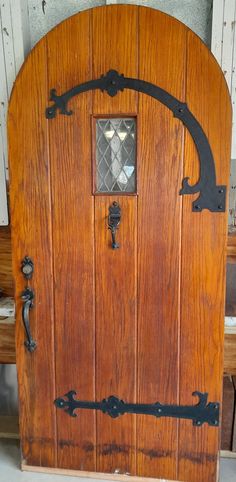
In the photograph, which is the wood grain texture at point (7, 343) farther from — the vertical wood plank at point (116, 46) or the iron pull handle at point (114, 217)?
the vertical wood plank at point (116, 46)

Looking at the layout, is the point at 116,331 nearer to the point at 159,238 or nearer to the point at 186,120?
the point at 159,238

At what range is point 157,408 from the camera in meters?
1.42

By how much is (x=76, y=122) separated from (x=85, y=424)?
1.18 meters

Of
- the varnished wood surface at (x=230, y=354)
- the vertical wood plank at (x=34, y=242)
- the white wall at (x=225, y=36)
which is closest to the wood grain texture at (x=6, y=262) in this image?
the vertical wood plank at (x=34, y=242)

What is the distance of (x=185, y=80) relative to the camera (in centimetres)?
124

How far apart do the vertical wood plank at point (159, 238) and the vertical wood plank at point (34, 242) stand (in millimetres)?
356

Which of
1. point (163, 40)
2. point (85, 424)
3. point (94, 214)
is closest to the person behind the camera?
point (163, 40)

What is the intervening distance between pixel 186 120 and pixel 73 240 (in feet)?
1.93

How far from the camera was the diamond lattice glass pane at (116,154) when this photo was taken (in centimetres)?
131

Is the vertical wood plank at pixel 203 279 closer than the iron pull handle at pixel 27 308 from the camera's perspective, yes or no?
Yes

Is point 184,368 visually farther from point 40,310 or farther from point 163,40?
point 163,40

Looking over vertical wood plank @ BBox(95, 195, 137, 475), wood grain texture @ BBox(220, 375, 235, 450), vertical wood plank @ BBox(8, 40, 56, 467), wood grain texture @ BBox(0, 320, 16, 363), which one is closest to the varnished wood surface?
wood grain texture @ BBox(220, 375, 235, 450)

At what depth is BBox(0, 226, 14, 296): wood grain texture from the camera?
5.53 ft

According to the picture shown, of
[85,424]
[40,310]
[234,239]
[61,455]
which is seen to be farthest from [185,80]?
[61,455]
